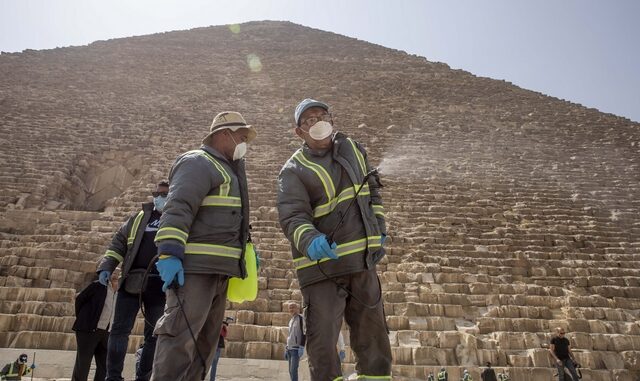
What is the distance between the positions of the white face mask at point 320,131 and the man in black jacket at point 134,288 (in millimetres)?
1463

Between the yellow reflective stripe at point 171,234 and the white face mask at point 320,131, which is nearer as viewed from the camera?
the yellow reflective stripe at point 171,234

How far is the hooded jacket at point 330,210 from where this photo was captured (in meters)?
2.27

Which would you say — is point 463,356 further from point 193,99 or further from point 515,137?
point 193,99

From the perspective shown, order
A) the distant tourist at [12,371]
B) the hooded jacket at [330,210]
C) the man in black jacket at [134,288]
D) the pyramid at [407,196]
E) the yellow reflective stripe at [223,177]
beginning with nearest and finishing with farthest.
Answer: the hooded jacket at [330,210] < the yellow reflective stripe at [223,177] < the man in black jacket at [134,288] < the distant tourist at [12,371] < the pyramid at [407,196]

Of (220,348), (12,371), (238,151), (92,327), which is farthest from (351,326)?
(12,371)

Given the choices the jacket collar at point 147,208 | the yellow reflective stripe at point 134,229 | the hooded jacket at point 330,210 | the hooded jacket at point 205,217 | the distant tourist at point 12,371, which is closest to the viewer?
the hooded jacket at point 205,217

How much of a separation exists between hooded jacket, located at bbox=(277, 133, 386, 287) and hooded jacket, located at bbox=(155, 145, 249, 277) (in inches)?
10.1

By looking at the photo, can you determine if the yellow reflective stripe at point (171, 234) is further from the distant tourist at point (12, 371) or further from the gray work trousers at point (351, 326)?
the distant tourist at point (12, 371)

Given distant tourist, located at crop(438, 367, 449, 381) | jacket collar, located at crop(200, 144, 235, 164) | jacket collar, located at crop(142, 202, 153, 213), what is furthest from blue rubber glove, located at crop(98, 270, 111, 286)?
distant tourist, located at crop(438, 367, 449, 381)

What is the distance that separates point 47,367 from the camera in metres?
4.38

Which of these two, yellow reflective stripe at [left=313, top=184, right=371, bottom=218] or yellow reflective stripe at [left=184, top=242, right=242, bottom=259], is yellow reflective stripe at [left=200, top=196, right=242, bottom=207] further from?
yellow reflective stripe at [left=313, top=184, right=371, bottom=218]

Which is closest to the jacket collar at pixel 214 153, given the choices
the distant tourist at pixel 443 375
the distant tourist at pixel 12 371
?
the distant tourist at pixel 12 371

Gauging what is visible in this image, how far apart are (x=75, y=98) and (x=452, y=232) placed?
1289cm

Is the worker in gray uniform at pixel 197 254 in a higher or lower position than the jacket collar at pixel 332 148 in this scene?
lower
